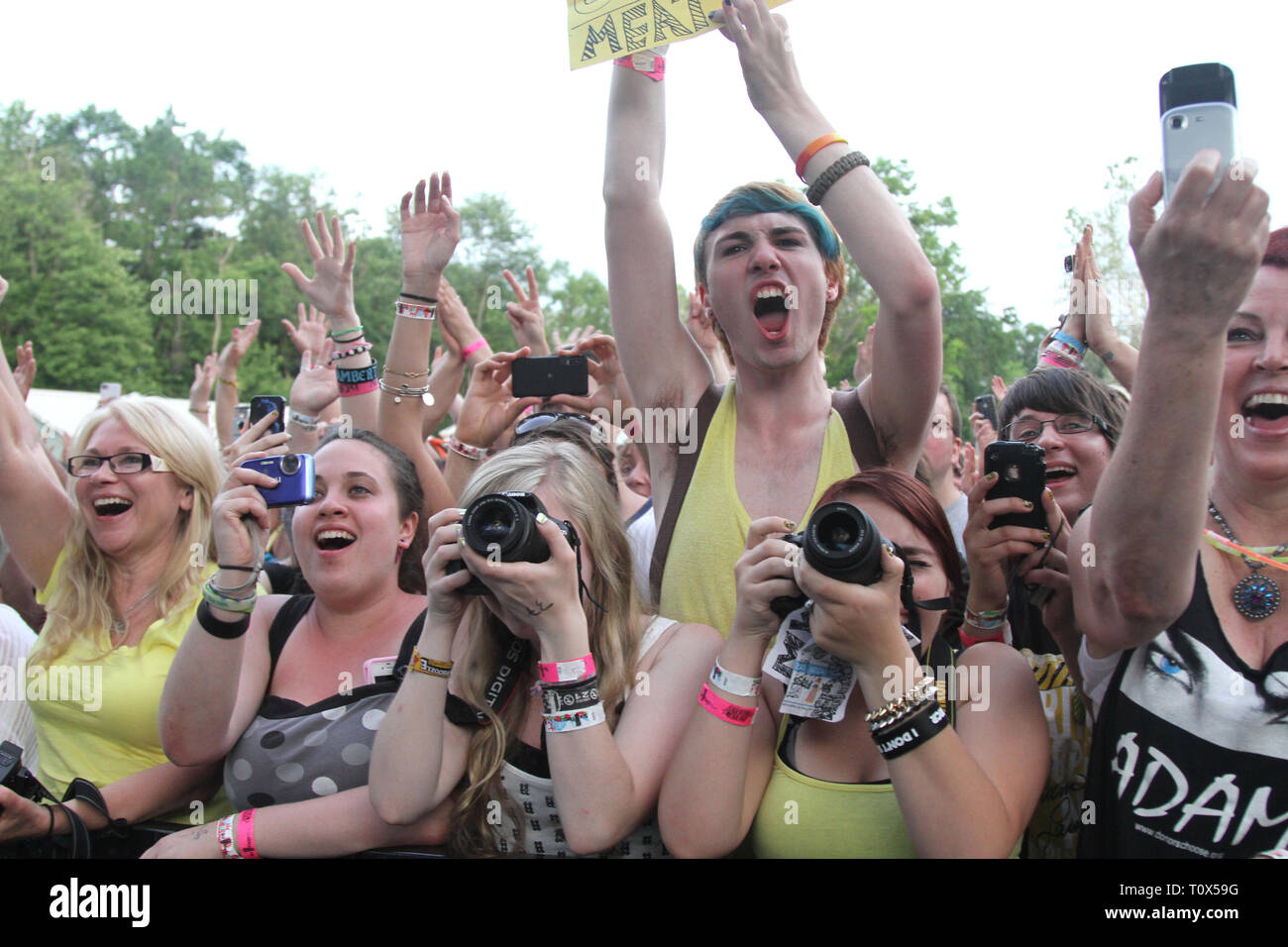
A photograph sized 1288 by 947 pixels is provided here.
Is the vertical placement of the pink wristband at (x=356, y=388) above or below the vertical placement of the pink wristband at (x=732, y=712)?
above

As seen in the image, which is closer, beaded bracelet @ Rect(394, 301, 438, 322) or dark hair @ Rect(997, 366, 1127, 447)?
dark hair @ Rect(997, 366, 1127, 447)

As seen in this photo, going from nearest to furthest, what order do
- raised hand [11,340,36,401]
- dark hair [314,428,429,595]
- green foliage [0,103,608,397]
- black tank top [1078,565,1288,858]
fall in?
1. black tank top [1078,565,1288,858]
2. dark hair [314,428,429,595]
3. raised hand [11,340,36,401]
4. green foliage [0,103,608,397]

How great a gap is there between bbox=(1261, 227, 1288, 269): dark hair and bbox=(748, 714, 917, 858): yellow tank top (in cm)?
115

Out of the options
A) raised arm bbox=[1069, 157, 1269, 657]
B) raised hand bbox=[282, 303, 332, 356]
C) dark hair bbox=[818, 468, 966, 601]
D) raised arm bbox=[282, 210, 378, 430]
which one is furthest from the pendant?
raised hand bbox=[282, 303, 332, 356]

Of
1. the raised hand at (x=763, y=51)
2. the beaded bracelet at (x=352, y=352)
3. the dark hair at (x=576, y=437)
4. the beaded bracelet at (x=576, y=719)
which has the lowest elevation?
the beaded bracelet at (x=576, y=719)

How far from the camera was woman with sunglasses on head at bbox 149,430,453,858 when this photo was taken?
2.20 metres

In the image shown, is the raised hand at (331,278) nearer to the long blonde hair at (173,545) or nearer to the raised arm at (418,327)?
the raised arm at (418,327)

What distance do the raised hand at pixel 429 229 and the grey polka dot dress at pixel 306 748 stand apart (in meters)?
1.52

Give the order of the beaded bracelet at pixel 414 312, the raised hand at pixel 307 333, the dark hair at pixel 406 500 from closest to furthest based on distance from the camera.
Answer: the dark hair at pixel 406 500, the beaded bracelet at pixel 414 312, the raised hand at pixel 307 333

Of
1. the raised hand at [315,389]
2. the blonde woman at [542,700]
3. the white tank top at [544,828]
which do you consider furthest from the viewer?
the raised hand at [315,389]

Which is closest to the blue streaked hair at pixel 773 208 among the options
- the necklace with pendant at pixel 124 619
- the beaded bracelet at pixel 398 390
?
the beaded bracelet at pixel 398 390

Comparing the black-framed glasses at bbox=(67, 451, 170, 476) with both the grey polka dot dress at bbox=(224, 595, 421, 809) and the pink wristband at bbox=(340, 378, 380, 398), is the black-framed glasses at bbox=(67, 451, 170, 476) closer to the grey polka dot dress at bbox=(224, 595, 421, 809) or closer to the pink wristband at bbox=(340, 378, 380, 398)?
the pink wristband at bbox=(340, 378, 380, 398)

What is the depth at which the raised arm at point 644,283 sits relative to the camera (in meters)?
2.42
